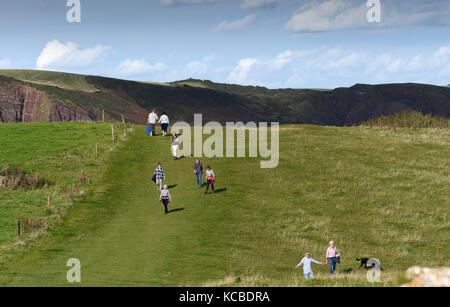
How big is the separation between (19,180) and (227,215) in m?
17.4

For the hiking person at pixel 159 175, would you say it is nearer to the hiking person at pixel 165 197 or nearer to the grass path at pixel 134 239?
the grass path at pixel 134 239

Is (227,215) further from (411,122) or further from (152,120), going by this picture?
(411,122)

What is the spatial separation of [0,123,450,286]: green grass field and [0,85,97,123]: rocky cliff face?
9292 cm

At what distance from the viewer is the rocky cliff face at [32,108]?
14388cm

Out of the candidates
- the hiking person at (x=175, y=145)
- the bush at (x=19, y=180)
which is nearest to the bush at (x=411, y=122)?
the hiking person at (x=175, y=145)

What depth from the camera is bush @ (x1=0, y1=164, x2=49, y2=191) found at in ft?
129

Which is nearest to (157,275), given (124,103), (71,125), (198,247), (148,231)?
(198,247)

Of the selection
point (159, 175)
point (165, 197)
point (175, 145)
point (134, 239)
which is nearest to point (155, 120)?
point (175, 145)

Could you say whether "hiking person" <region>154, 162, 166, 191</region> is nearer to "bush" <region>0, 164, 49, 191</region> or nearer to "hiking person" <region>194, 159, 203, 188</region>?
"hiking person" <region>194, 159, 203, 188</region>

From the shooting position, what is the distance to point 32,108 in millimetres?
149625

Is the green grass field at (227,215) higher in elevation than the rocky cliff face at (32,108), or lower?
lower

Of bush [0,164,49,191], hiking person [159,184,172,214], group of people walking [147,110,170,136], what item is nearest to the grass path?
hiking person [159,184,172,214]

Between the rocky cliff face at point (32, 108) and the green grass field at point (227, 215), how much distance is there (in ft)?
305
